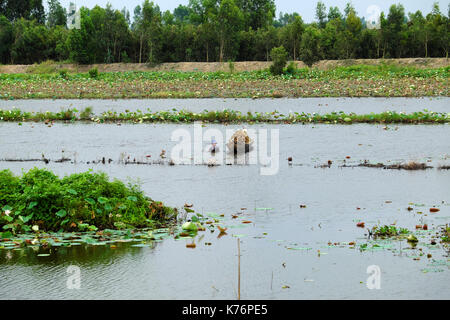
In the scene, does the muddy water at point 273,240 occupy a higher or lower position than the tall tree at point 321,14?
lower

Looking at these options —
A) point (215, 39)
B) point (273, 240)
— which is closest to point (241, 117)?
point (273, 240)

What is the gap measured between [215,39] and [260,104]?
38546 millimetres

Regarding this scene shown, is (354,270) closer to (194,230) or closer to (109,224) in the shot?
(194,230)

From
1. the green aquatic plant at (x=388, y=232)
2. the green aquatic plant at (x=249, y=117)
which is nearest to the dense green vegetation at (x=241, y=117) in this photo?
the green aquatic plant at (x=249, y=117)

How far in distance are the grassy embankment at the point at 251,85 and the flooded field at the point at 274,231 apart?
60.1 feet

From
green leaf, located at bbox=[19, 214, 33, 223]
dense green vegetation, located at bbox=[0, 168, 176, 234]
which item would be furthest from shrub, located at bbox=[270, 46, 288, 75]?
green leaf, located at bbox=[19, 214, 33, 223]

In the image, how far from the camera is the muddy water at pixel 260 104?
30.5 metres

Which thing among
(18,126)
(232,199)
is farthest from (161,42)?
(232,199)

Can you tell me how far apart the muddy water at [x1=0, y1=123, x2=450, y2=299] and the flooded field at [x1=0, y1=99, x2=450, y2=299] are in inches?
0.9

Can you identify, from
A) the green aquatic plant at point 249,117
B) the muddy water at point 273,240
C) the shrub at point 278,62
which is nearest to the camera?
the muddy water at point 273,240

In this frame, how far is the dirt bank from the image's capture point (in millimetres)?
58406

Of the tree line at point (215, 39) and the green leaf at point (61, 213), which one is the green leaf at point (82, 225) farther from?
the tree line at point (215, 39)

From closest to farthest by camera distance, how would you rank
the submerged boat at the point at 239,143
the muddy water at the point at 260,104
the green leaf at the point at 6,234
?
1. the green leaf at the point at 6,234
2. the submerged boat at the point at 239,143
3. the muddy water at the point at 260,104
